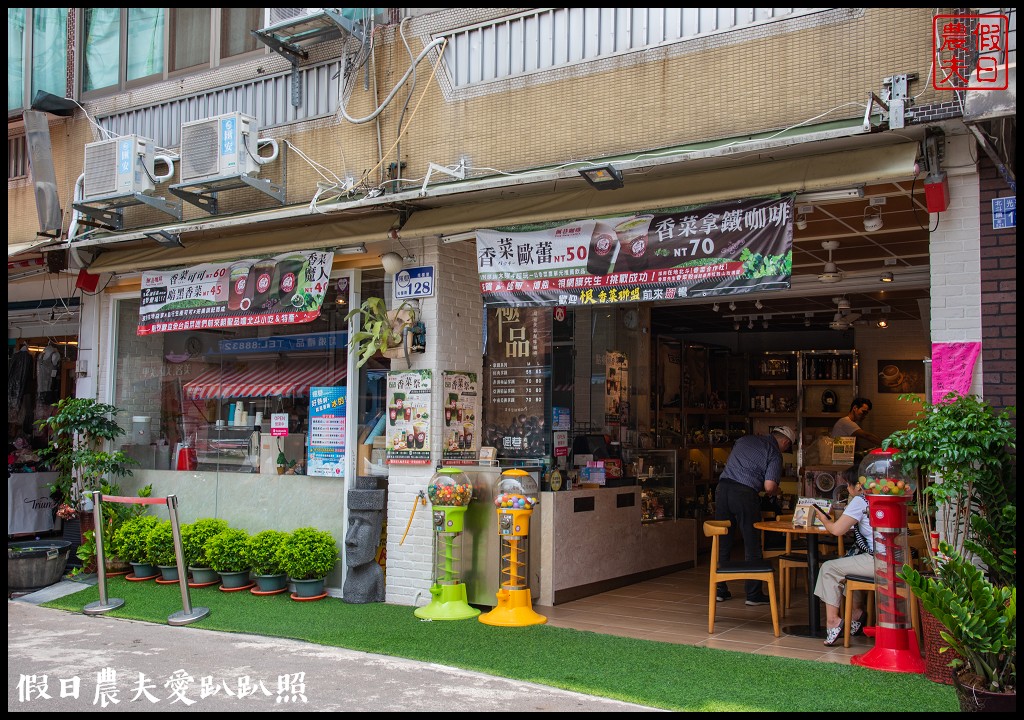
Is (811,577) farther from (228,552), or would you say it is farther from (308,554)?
(228,552)

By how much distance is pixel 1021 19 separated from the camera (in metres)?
5.23

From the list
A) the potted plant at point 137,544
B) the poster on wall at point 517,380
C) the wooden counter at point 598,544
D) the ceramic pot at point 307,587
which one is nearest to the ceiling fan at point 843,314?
the wooden counter at point 598,544

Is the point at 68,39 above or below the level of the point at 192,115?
above

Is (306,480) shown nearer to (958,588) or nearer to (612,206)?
(612,206)

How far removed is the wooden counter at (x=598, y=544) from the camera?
337 inches

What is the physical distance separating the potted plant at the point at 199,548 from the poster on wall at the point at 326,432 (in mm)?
1157

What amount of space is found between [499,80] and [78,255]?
5612 mm

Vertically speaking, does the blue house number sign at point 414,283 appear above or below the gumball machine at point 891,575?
above

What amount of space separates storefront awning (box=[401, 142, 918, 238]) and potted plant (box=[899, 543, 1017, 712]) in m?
2.55

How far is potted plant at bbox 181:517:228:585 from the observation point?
31.1 ft

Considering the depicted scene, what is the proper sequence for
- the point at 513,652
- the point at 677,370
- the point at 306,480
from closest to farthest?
1. the point at 513,652
2. the point at 306,480
3. the point at 677,370

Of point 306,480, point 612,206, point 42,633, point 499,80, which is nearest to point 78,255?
point 306,480

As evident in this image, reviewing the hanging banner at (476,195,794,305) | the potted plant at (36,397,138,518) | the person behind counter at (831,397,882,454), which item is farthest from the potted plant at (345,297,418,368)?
the person behind counter at (831,397,882,454)

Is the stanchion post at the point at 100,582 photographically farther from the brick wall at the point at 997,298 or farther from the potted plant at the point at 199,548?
the brick wall at the point at 997,298
